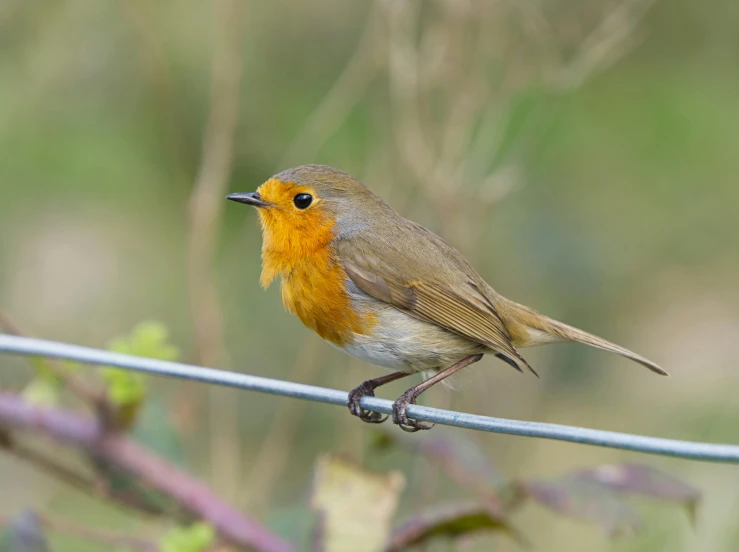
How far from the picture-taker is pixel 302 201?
298 centimetres

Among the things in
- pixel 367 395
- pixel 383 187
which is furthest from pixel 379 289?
pixel 383 187

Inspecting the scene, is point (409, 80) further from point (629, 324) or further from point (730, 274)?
point (730, 274)

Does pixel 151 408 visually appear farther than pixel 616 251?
No

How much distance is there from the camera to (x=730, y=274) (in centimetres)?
578

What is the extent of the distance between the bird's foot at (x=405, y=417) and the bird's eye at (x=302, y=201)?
0.72m

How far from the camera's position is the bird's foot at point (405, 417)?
238cm

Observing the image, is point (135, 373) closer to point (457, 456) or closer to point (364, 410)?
point (364, 410)

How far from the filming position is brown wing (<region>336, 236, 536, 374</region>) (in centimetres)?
270

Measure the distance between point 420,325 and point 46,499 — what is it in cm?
248

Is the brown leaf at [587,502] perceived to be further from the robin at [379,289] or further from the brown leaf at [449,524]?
the robin at [379,289]

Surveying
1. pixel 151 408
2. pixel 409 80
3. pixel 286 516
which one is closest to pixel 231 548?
pixel 286 516

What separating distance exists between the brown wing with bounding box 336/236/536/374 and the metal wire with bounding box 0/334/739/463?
456 millimetres

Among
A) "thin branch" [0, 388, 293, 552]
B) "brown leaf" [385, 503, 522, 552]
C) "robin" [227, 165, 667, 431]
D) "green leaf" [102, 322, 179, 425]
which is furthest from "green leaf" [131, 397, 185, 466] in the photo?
"brown leaf" [385, 503, 522, 552]

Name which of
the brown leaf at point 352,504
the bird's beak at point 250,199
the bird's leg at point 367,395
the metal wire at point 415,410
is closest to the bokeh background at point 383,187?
the bird's beak at point 250,199
